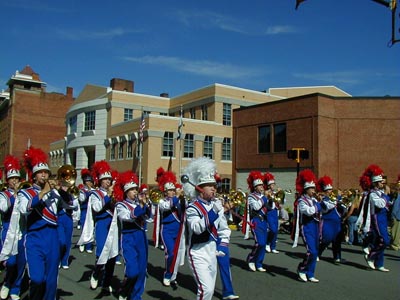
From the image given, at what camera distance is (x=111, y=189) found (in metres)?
7.88

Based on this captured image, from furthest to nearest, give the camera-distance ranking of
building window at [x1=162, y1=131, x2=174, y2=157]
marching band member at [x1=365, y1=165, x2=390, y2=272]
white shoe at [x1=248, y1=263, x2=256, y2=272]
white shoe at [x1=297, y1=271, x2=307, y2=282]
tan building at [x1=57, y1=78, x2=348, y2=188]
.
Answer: building window at [x1=162, y1=131, x2=174, y2=157]
tan building at [x1=57, y1=78, x2=348, y2=188]
white shoe at [x1=248, y1=263, x2=256, y2=272]
marching band member at [x1=365, y1=165, x2=390, y2=272]
white shoe at [x1=297, y1=271, x2=307, y2=282]

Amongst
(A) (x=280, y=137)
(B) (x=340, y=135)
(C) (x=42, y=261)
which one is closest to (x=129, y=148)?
(A) (x=280, y=137)

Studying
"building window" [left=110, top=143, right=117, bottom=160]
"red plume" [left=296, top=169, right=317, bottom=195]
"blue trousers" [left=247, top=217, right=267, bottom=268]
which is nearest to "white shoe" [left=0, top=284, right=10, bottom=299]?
"blue trousers" [left=247, top=217, right=267, bottom=268]

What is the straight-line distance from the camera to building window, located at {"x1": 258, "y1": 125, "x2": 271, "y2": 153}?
32094 mm

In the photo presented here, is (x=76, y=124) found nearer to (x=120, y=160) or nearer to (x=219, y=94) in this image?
(x=120, y=160)

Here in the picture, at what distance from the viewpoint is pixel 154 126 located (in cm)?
3747

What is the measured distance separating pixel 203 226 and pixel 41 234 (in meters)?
2.22

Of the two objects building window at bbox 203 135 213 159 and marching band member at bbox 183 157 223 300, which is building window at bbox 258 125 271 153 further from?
marching band member at bbox 183 157 223 300

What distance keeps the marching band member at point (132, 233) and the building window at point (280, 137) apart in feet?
79.5

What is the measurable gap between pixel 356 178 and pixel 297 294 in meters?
23.1

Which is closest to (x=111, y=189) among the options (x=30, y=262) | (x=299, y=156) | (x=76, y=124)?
(x=30, y=262)

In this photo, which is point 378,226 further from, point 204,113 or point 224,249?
point 204,113

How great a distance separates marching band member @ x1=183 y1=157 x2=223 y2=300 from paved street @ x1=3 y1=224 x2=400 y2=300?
2.22 m

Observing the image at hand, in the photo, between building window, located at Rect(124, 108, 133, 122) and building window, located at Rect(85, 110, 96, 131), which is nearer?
building window, located at Rect(124, 108, 133, 122)
